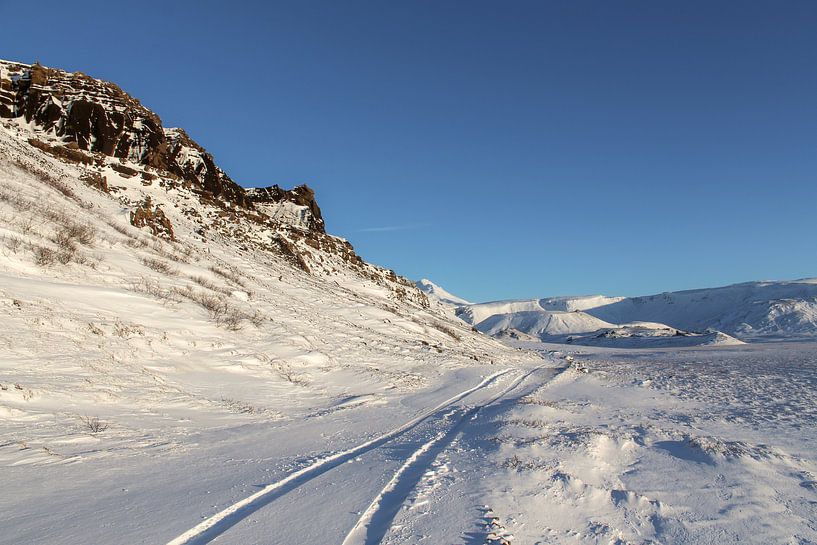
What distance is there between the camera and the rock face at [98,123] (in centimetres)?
4212

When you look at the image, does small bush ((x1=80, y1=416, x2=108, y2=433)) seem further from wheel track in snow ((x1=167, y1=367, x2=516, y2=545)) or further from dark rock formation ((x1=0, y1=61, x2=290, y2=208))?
dark rock formation ((x1=0, y1=61, x2=290, y2=208))

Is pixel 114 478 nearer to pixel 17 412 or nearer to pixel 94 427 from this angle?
pixel 94 427

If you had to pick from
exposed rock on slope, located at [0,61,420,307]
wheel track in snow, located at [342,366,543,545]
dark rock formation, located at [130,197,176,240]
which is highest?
exposed rock on slope, located at [0,61,420,307]

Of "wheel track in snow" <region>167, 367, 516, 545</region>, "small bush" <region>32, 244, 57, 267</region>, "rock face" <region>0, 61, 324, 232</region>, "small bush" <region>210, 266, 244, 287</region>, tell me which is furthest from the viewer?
"rock face" <region>0, 61, 324, 232</region>

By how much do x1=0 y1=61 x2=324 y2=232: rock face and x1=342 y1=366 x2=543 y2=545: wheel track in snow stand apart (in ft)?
146

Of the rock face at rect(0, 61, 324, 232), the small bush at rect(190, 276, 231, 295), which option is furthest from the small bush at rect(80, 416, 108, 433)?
the rock face at rect(0, 61, 324, 232)

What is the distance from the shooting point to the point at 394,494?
5992 mm

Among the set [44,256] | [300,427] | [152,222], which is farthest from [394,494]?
[152,222]

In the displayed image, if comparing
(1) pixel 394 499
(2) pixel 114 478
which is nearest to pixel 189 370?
(2) pixel 114 478

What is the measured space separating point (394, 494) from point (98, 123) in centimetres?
5164

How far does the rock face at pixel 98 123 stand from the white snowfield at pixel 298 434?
2513 cm

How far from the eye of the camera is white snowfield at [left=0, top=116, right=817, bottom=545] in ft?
17.0

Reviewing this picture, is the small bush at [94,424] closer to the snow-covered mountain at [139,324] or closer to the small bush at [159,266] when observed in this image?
the snow-covered mountain at [139,324]

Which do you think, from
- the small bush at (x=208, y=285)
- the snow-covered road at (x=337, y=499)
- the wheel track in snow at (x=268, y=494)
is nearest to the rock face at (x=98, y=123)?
the small bush at (x=208, y=285)
